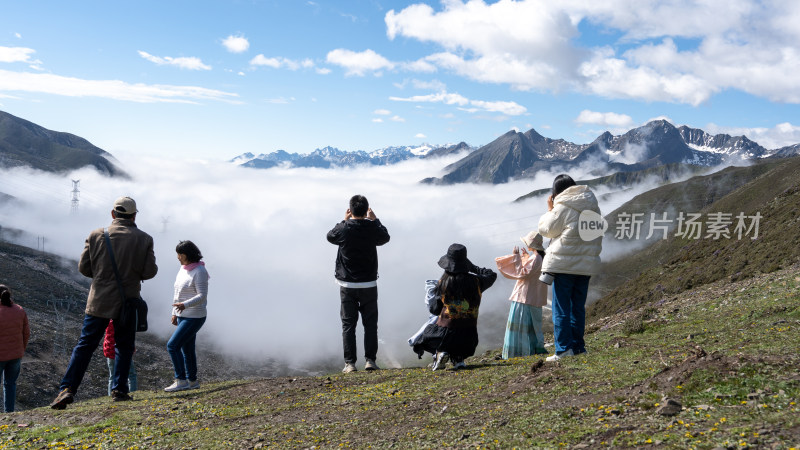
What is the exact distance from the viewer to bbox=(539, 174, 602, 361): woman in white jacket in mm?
10539

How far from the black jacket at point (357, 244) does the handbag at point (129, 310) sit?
4.05 meters

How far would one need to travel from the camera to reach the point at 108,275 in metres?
10.8

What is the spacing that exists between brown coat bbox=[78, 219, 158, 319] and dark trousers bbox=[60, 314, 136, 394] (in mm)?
284

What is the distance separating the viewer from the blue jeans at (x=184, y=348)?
11870 millimetres

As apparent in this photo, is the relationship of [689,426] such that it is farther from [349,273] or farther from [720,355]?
[349,273]

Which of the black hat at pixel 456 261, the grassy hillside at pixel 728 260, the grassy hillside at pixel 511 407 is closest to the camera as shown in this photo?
the grassy hillside at pixel 511 407

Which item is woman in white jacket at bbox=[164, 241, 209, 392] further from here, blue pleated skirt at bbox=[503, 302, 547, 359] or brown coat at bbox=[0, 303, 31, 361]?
blue pleated skirt at bbox=[503, 302, 547, 359]

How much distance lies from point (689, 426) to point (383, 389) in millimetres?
5747

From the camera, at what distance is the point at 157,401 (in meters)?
11.3

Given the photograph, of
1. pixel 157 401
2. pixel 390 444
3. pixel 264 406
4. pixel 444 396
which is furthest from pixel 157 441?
pixel 444 396

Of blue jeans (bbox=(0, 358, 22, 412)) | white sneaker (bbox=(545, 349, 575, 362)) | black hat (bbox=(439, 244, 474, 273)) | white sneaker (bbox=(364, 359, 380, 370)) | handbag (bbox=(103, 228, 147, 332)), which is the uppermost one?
black hat (bbox=(439, 244, 474, 273))

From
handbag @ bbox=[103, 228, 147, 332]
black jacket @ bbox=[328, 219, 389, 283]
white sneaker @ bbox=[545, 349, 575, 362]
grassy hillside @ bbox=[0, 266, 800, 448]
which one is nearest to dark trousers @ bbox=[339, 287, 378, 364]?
black jacket @ bbox=[328, 219, 389, 283]

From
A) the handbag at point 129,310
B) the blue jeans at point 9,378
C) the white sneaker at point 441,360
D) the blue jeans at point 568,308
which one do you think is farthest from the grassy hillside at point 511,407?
the blue jeans at point 9,378

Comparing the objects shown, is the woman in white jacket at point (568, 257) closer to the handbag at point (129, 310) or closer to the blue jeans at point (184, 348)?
the blue jeans at point (184, 348)
